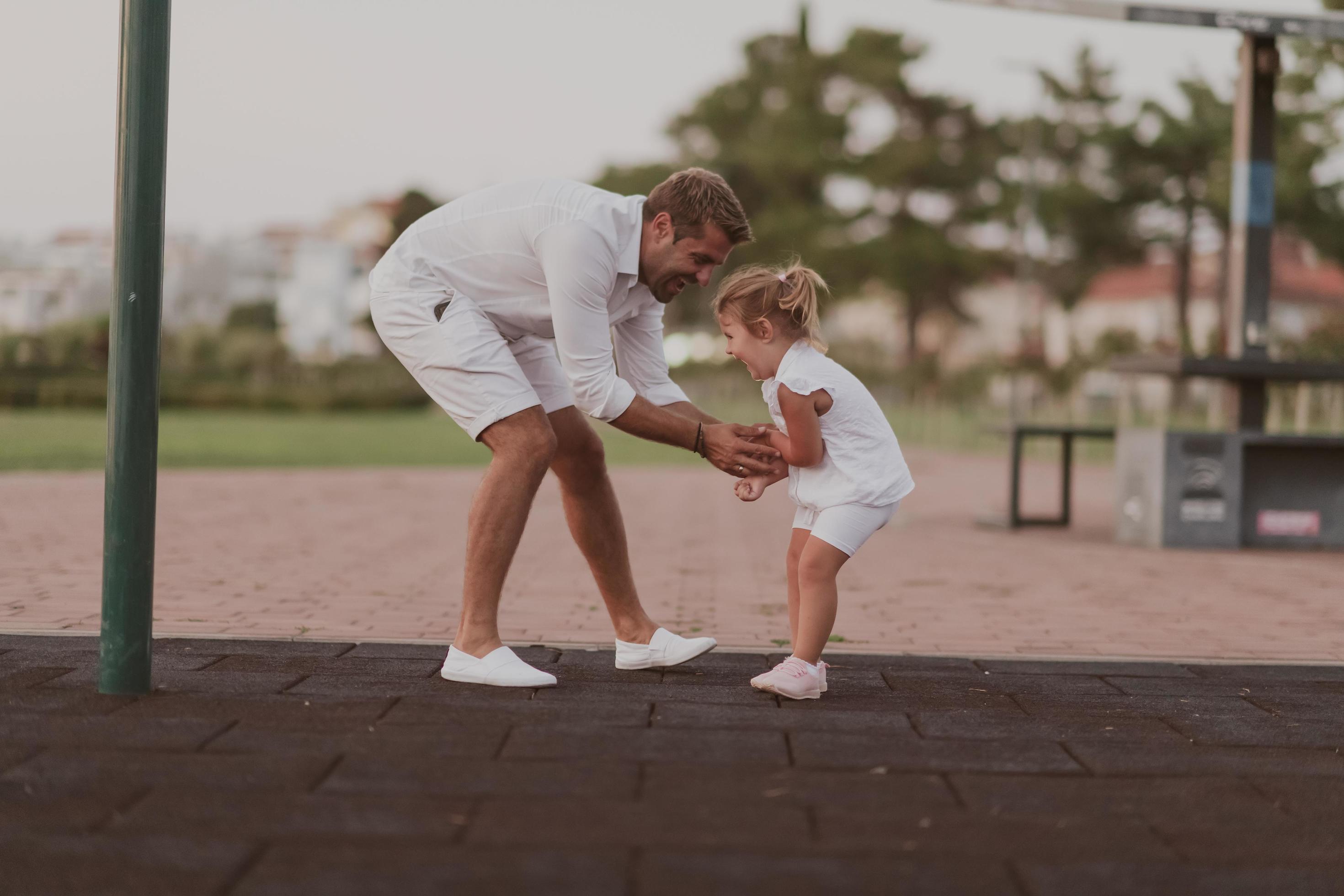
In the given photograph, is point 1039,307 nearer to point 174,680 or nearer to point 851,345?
point 851,345

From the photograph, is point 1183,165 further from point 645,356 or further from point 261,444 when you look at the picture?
point 645,356

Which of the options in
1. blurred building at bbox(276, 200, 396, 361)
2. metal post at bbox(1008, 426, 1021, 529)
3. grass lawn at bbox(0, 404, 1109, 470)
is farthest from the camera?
blurred building at bbox(276, 200, 396, 361)

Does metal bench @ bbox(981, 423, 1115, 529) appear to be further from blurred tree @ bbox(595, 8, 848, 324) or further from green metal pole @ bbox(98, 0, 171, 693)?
blurred tree @ bbox(595, 8, 848, 324)

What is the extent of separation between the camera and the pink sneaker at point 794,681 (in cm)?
376

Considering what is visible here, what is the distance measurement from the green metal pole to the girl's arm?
1689 millimetres

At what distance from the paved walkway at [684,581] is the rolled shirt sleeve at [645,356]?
1.04 metres

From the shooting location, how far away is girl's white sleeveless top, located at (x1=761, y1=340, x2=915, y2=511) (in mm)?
3848

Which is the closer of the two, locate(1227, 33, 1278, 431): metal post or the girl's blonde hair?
the girl's blonde hair

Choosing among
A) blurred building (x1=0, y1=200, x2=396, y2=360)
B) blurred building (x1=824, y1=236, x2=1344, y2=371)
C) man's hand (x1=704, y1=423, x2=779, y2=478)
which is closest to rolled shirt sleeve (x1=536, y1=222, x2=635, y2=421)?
man's hand (x1=704, y1=423, x2=779, y2=478)

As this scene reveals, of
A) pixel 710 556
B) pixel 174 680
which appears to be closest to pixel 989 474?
pixel 710 556

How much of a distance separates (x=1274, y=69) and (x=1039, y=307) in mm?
46966

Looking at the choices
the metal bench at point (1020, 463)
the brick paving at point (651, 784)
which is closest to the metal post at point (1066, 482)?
the metal bench at point (1020, 463)

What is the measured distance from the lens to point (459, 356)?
12.8 ft

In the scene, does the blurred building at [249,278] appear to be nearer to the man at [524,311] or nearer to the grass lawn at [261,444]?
the grass lawn at [261,444]
